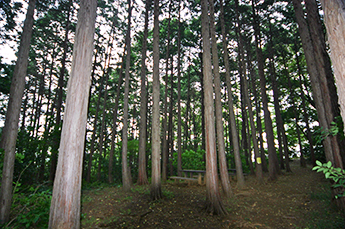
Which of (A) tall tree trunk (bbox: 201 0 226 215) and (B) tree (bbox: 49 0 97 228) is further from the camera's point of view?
(A) tall tree trunk (bbox: 201 0 226 215)

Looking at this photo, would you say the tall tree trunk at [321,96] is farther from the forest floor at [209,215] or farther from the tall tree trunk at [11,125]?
the tall tree trunk at [11,125]

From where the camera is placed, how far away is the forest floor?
5.33 metres

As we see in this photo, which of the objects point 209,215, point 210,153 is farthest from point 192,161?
point 209,215

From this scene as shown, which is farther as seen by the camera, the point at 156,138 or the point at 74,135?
the point at 156,138

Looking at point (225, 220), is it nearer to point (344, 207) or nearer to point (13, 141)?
point (344, 207)

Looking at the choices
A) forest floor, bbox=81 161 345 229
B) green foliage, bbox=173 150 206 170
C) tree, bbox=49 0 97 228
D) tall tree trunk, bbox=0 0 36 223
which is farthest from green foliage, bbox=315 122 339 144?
green foliage, bbox=173 150 206 170

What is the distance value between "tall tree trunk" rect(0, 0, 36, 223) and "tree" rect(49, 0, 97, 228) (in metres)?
3.54

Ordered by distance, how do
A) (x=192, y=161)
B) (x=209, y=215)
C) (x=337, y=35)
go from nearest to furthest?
(x=337, y=35) → (x=209, y=215) → (x=192, y=161)

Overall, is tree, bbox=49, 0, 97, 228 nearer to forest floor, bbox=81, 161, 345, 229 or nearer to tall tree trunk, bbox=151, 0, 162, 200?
forest floor, bbox=81, 161, 345, 229

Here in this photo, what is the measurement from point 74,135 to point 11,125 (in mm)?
3911

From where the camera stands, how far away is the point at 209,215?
19.5ft

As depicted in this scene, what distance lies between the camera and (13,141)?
5191 millimetres

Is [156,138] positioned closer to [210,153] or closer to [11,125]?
[210,153]

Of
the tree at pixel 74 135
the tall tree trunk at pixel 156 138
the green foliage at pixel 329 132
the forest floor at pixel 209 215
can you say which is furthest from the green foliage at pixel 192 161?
the tree at pixel 74 135
